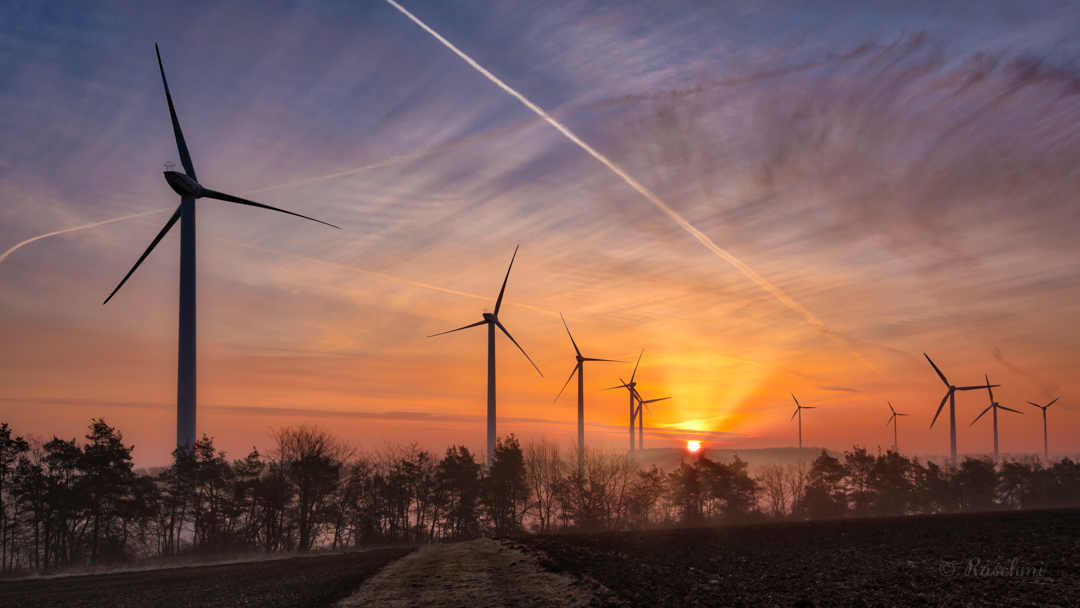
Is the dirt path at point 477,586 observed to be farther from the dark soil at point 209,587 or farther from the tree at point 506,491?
the tree at point 506,491

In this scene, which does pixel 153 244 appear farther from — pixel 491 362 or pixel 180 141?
pixel 491 362

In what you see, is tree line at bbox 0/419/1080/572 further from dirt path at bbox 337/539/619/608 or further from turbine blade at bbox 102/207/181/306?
dirt path at bbox 337/539/619/608

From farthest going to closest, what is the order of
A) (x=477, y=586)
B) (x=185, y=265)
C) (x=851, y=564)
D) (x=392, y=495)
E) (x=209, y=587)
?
1. (x=392, y=495)
2. (x=185, y=265)
3. (x=209, y=587)
4. (x=477, y=586)
5. (x=851, y=564)

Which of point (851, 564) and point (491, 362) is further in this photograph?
point (491, 362)

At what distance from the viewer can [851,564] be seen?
27469 mm

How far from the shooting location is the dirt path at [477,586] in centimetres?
2539

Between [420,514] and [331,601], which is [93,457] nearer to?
[420,514]

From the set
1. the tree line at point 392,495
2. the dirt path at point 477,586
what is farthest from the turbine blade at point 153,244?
the dirt path at point 477,586

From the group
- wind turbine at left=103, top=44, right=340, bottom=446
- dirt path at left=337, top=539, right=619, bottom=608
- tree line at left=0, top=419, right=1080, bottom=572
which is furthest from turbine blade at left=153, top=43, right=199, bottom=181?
dirt path at left=337, top=539, right=619, bottom=608

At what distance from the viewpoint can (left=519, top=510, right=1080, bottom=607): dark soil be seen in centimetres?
2075

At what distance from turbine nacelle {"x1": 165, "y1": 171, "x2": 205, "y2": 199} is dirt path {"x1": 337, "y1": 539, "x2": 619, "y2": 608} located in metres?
52.7

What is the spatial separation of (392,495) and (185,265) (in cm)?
4537

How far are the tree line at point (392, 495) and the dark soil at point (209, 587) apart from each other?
1099 inches

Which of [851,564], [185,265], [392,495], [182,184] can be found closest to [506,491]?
[392,495]
